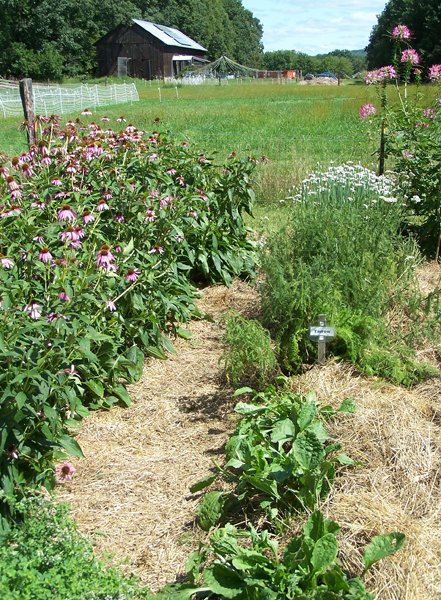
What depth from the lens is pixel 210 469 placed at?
3043 millimetres

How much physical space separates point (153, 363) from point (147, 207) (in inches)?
36.7

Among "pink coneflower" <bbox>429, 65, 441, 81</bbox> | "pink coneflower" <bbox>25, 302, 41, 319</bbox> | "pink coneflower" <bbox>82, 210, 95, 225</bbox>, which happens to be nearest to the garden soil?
"pink coneflower" <bbox>25, 302, 41, 319</bbox>

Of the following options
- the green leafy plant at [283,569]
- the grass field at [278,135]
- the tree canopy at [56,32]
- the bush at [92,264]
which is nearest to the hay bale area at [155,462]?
the bush at [92,264]

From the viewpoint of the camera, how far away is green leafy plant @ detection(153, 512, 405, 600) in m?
2.10

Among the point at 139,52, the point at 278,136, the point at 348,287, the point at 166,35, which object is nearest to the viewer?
the point at 348,287

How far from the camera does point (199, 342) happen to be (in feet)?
14.2

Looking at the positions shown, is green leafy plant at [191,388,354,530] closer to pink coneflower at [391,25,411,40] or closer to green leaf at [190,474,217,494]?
green leaf at [190,474,217,494]

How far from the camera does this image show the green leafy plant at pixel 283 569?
6.88 feet

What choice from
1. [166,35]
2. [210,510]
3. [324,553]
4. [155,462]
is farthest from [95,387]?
[166,35]

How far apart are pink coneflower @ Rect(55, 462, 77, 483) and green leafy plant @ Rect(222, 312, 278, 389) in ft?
3.15

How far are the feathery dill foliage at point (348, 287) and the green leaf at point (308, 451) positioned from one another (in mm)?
742

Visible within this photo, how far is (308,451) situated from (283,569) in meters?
0.60

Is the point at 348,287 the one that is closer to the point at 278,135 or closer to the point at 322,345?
the point at 322,345

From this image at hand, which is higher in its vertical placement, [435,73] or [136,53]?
[136,53]
